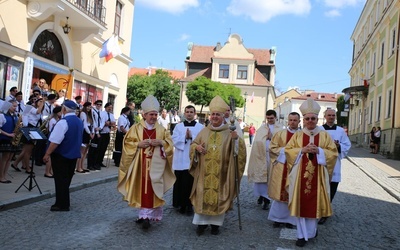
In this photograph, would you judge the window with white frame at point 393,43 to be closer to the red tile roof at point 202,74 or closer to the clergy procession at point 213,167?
the clergy procession at point 213,167

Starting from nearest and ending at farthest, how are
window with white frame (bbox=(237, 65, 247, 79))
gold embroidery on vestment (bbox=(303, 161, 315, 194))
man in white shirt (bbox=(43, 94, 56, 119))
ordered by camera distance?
1. gold embroidery on vestment (bbox=(303, 161, 315, 194))
2. man in white shirt (bbox=(43, 94, 56, 119))
3. window with white frame (bbox=(237, 65, 247, 79))

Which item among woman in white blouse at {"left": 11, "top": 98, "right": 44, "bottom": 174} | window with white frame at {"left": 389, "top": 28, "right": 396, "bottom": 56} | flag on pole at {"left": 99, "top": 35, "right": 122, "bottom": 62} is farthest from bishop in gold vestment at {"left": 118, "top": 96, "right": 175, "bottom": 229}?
window with white frame at {"left": 389, "top": 28, "right": 396, "bottom": 56}

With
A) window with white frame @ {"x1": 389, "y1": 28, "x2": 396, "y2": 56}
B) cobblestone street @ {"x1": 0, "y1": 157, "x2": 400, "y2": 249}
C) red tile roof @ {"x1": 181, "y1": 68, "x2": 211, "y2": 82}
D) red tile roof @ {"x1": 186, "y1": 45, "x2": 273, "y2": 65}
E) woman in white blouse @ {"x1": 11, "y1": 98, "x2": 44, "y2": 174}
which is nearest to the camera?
cobblestone street @ {"x1": 0, "y1": 157, "x2": 400, "y2": 249}

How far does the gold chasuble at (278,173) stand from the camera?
6.93 m

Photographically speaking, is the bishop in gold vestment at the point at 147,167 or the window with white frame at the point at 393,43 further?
the window with white frame at the point at 393,43

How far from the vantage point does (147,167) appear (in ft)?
21.2

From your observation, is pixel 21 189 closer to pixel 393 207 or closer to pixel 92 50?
pixel 393 207

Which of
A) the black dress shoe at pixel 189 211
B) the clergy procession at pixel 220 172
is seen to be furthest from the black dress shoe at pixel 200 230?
the black dress shoe at pixel 189 211

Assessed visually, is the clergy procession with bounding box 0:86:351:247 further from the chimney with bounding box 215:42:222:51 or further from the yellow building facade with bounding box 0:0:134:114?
the chimney with bounding box 215:42:222:51

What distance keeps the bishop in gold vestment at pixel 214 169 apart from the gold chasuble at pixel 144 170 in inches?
17.1

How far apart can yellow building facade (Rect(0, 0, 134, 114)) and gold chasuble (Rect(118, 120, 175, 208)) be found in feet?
28.2

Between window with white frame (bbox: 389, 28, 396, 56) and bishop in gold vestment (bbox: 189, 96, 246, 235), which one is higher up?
window with white frame (bbox: 389, 28, 396, 56)

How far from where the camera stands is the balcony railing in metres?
16.3

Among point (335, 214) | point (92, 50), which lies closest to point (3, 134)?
point (335, 214)
